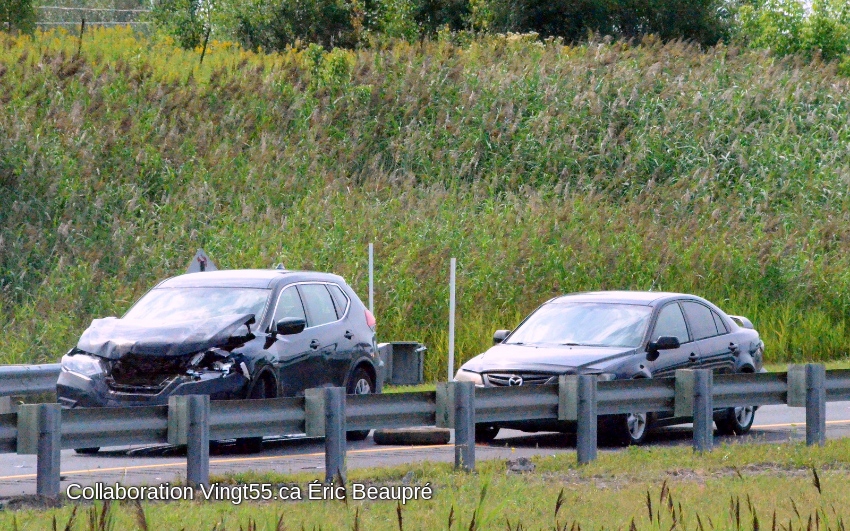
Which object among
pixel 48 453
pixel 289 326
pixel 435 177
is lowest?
pixel 48 453

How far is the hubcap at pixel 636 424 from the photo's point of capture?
1395 centimetres

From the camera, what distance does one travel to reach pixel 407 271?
85.2 feet

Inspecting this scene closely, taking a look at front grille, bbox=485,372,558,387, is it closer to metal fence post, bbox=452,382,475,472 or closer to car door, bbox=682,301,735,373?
car door, bbox=682,301,735,373

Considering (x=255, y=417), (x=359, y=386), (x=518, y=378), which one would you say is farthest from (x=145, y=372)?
(x=518, y=378)

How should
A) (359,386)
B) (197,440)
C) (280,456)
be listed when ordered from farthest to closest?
1. (359,386)
2. (280,456)
3. (197,440)

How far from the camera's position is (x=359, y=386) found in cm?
1505

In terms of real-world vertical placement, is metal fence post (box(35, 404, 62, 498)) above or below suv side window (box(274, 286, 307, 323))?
below

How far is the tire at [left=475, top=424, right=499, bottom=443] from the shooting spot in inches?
579

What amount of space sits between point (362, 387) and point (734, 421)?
165 inches

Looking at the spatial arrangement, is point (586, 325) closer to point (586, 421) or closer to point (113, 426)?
point (586, 421)

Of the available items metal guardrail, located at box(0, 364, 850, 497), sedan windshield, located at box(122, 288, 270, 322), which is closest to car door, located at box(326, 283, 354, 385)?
sedan windshield, located at box(122, 288, 270, 322)

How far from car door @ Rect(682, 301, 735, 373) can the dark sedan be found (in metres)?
0.01

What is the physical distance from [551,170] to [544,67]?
5.93 metres

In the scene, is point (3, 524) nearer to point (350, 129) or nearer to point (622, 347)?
point (622, 347)
